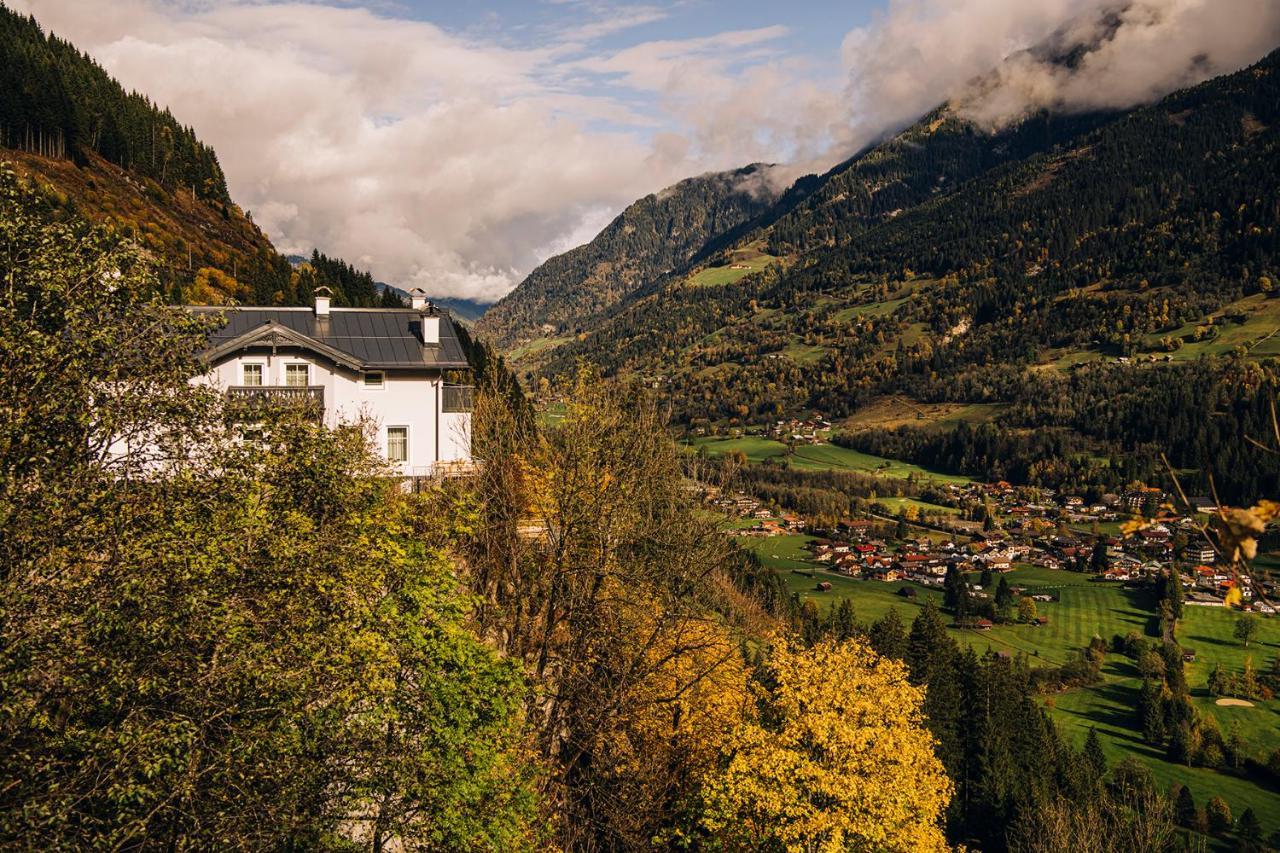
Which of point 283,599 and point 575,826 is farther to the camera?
point 575,826

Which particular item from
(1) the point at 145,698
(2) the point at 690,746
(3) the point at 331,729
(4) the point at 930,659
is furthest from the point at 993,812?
(1) the point at 145,698

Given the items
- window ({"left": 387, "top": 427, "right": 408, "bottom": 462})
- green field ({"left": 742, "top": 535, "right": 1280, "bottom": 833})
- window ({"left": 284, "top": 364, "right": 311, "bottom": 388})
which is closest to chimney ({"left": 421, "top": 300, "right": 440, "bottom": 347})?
window ({"left": 387, "top": 427, "right": 408, "bottom": 462})

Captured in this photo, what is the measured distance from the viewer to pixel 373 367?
150 ft

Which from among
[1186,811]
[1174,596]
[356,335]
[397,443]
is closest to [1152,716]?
[1186,811]

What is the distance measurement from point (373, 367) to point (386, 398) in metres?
2.13

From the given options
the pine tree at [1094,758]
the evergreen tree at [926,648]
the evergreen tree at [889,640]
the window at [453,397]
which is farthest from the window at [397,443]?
the pine tree at [1094,758]

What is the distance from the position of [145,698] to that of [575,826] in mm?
18816

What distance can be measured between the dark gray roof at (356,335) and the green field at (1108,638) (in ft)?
173

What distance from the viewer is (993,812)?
6109 cm

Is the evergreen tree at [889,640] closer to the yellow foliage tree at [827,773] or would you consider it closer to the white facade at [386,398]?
the yellow foliage tree at [827,773]

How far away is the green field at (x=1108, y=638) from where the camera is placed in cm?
9798

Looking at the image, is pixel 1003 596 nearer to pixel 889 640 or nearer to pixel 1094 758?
pixel 1094 758

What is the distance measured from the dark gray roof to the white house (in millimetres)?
57

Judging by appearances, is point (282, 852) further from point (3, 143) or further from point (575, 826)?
point (3, 143)
